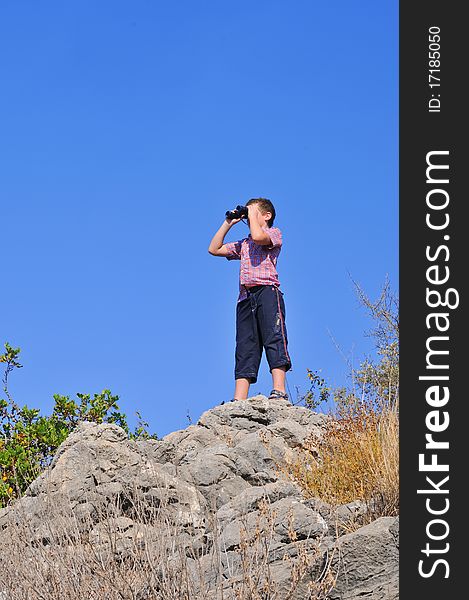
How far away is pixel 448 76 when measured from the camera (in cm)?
520

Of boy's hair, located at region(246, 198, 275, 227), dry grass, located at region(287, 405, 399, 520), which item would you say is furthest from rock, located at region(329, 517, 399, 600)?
boy's hair, located at region(246, 198, 275, 227)

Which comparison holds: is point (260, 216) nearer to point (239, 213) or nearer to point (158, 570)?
point (239, 213)

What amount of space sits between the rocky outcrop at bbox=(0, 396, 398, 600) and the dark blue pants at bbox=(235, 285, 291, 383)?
721 millimetres

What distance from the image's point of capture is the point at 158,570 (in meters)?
4.45

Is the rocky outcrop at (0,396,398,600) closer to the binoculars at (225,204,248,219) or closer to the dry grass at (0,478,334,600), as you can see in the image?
the dry grass at (0,478,334,600)

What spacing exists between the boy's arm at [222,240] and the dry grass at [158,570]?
5.54 meters

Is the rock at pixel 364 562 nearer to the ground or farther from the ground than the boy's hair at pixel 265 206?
nearer to the ground

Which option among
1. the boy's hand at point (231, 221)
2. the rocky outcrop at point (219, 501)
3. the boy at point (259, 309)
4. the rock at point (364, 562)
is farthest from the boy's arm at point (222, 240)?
the rock at point (364, 562)

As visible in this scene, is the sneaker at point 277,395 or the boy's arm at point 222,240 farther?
the boy's arm at point 222,240

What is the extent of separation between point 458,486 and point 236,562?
1.24 meters

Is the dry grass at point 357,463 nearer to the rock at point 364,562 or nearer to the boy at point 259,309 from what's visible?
the rock at point 364,562

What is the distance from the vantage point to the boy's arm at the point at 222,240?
34.1ft

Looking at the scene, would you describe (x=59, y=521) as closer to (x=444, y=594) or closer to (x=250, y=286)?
(x=444, y=594)

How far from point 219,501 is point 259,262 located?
12.3ft
